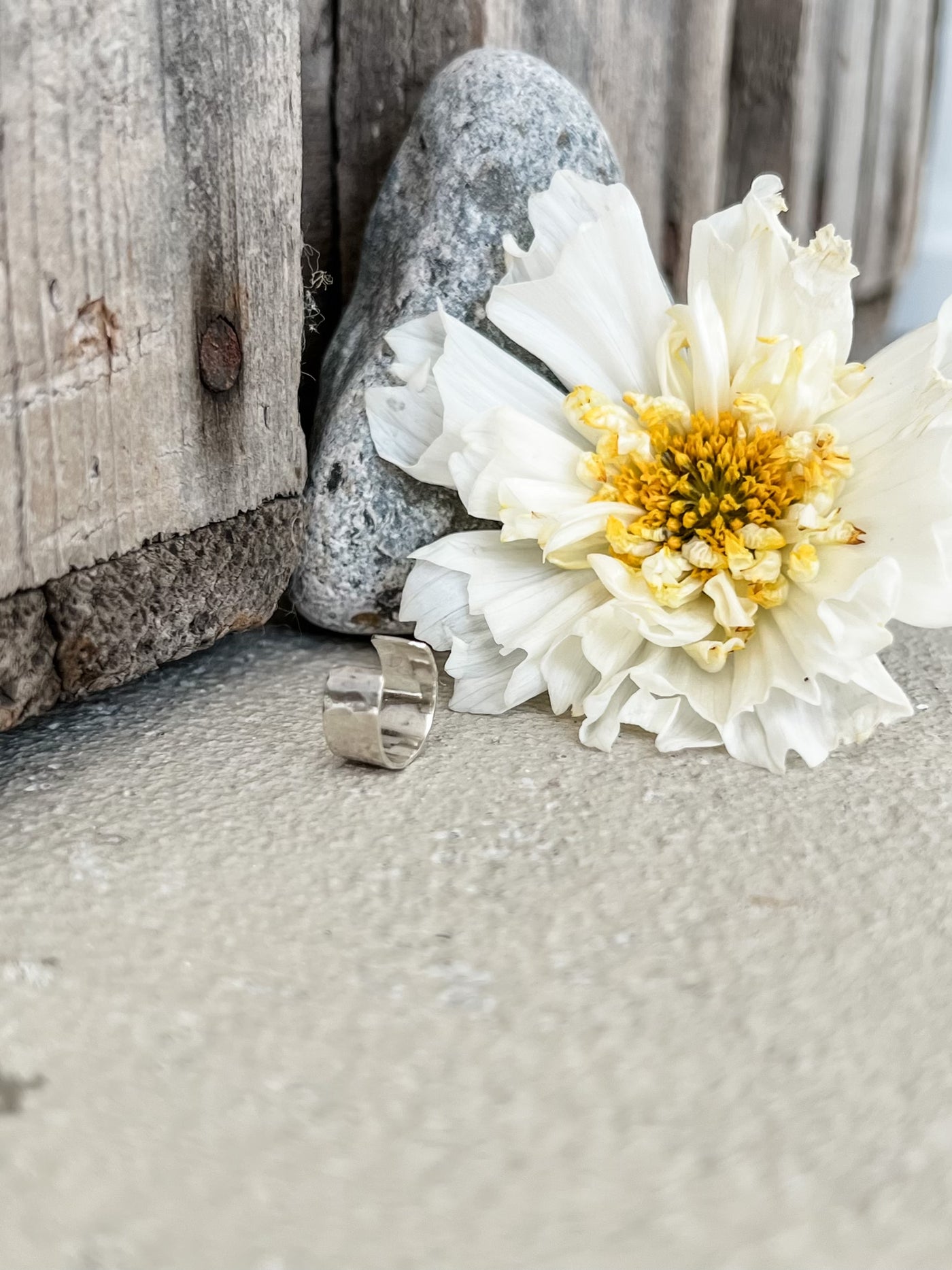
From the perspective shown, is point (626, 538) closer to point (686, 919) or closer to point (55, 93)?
point (686, 919)

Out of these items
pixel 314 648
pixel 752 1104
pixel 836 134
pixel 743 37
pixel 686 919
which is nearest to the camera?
pixel 752 1104

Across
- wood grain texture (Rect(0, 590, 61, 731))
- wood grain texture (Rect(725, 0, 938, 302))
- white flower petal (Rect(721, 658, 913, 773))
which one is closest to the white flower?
white flower petal (Rect(721, 658, 913, 773))

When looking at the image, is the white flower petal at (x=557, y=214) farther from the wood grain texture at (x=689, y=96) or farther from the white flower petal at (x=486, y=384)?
the wood grain texture at (x=689, y=96)

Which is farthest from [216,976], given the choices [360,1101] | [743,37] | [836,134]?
[836,134]

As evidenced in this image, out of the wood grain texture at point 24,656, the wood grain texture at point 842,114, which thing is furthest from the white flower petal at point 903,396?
the wood grain texture at point 842,114

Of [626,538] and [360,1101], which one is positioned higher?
[626,538]

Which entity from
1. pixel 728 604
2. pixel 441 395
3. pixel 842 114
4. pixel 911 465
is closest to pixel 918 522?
pixel 911 465
